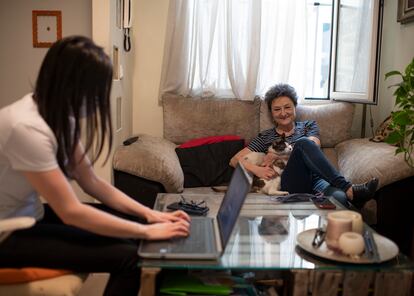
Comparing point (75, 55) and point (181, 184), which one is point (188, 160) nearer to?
point (181, 184)

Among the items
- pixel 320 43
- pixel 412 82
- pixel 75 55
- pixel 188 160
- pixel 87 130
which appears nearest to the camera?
pixel 75 55

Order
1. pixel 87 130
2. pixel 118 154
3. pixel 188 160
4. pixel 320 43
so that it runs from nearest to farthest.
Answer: pixel 87 130 → pixel 118 154 → pixel 188 160 → pixel 320 43

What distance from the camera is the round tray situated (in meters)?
1.41

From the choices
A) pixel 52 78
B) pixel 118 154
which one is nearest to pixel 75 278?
pixel 52 78

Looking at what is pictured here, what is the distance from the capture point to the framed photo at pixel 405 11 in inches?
116

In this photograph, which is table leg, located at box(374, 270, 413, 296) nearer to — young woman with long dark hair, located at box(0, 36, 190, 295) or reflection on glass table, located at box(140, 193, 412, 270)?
reflection on glass table, located at box(140, 193, 412, 270)

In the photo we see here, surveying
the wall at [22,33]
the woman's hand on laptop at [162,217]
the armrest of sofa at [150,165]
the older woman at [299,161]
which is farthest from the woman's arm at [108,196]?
the wall at [22,33]

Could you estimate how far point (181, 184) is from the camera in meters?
2.75

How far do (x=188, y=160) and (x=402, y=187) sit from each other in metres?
1.32

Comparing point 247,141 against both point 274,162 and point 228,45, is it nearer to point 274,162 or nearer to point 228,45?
point 274,162

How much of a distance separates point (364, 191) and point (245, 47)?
1509mm

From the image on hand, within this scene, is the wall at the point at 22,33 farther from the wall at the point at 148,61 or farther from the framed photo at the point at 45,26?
the wall at the point at 148,61

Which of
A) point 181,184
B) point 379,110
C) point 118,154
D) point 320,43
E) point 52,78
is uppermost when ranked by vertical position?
point 320,43

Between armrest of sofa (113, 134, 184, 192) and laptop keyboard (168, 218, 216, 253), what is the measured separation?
932 mm
